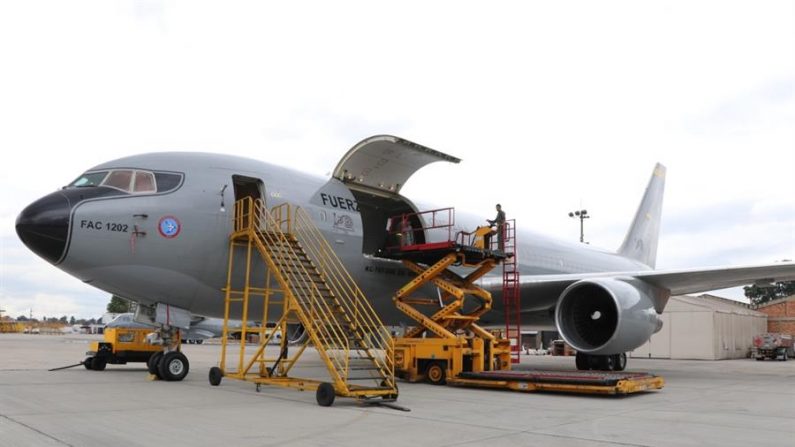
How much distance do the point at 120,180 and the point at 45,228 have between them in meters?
1.44

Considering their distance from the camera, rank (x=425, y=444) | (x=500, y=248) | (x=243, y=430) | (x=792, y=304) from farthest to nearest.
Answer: (x=792, y=304), (x=500, y=248), (x=243, y=430), (x=425, y=444)

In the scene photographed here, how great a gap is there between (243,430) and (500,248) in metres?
7.97

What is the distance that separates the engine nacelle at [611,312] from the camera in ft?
39.4

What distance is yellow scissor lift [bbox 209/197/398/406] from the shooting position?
341 inches

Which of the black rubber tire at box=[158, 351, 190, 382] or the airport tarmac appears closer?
the airport tarmac

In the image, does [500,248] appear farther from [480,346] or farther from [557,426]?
[557,426]

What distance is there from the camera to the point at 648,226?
2325cm

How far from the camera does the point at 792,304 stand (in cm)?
3525

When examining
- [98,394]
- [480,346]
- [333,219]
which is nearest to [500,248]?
[480,346]

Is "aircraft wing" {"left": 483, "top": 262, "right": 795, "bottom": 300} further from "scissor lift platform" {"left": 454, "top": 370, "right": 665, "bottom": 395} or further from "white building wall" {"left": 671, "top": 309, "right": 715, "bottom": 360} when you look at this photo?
"white building wall" {"left": 671, "top": 309, "right": 715, "bottom": 360}

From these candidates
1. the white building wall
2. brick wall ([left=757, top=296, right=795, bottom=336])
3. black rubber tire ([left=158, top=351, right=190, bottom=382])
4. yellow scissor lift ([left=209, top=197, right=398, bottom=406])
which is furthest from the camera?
brick wall ([left=757, top=296, right=795, bottom=336])

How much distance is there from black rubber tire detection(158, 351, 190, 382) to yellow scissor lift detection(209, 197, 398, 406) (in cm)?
81

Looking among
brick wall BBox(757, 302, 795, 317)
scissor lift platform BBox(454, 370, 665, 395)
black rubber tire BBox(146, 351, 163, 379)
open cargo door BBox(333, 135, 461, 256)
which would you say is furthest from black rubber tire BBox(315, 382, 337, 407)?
brick wall BBox(757, 302, 795, 317)

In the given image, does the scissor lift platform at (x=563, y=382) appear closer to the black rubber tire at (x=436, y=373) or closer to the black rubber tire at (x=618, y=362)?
the black rubber tire at (x=436, y=373)
